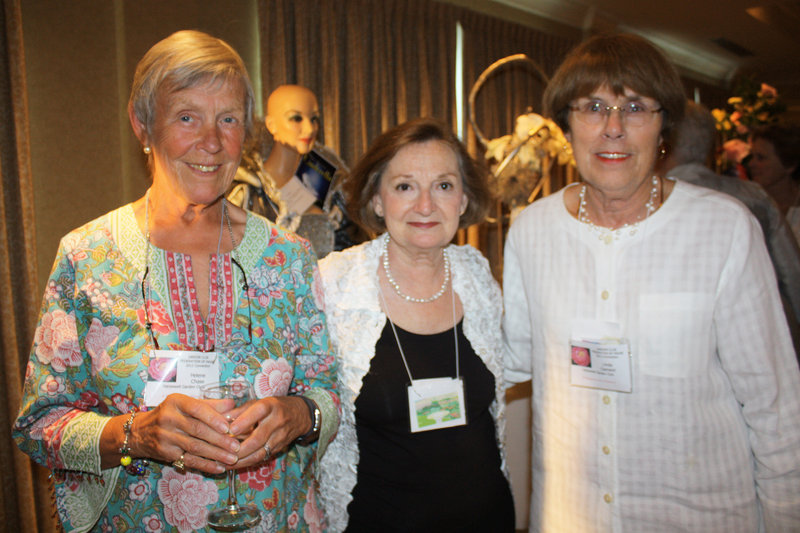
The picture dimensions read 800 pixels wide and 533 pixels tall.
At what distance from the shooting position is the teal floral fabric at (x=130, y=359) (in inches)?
51.2

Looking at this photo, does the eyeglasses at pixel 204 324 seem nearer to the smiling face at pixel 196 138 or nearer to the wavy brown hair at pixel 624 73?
the smiling face at pixel 196 138

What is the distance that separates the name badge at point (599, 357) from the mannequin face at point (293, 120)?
1970 millimetres

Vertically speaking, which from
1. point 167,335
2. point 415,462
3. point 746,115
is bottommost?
point 415,462

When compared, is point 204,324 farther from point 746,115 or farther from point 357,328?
point 746,115

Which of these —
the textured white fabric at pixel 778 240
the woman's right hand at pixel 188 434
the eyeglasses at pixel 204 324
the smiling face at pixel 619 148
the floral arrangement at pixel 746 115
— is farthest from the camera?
the floral arrangement at pixel 746 115

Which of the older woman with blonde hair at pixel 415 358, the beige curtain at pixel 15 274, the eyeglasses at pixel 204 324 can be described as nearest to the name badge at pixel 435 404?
the older woman with blonde hair at pixel 415 358

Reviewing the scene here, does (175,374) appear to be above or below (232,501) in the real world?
above

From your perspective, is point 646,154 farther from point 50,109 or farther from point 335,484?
point 50,109

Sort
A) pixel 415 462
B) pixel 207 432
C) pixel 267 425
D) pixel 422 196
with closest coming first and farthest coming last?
pixel 207 432 → pixel 267 425 → pixel 415 462 → pixel 422 196

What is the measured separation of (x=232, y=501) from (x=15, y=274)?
2.27 metres

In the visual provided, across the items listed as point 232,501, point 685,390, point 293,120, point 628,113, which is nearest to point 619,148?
point 628,113

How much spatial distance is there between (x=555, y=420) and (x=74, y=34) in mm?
3147

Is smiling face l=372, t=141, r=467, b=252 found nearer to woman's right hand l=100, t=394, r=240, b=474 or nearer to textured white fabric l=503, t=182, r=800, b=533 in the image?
textured white fabric l=503, t=182, r=800, b=533

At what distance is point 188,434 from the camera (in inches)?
44.5
